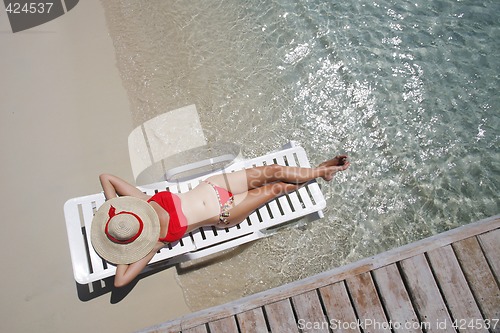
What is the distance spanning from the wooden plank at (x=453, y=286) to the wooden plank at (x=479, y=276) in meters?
0.04

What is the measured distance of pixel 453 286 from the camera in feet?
8.64

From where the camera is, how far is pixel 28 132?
3.68 metres

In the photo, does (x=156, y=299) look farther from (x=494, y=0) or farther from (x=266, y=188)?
(x=494, y=0)

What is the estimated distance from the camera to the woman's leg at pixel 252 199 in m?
3.00

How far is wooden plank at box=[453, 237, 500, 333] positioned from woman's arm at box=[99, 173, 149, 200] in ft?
7.60

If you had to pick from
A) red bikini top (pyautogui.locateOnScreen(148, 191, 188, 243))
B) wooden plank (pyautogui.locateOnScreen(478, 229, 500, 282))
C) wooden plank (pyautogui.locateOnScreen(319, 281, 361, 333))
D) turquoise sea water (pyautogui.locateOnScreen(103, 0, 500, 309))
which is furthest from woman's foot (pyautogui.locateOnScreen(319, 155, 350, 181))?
red bikini top (pyautogui.locateOnScreen(148, 191, 188, 243))

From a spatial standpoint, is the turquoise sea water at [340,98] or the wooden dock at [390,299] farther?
the turquoise sea water at [340,98]

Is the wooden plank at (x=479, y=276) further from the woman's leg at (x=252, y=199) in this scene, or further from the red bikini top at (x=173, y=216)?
the red bikini top at (x=173, y=216)

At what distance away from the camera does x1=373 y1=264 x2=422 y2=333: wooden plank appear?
256 cm

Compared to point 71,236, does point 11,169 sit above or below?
above

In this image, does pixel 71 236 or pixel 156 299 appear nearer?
pixel 71 236

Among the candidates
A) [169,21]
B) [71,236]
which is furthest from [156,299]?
[169,21]

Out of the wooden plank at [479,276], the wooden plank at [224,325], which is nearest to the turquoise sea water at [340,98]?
the wooden plank at [224,325]

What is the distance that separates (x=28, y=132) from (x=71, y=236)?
1.31 meters
